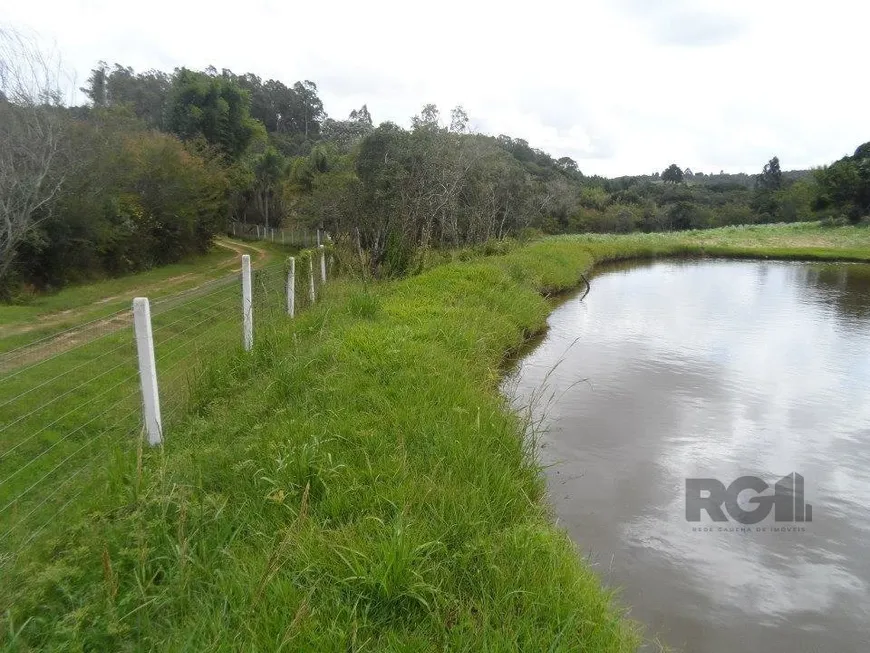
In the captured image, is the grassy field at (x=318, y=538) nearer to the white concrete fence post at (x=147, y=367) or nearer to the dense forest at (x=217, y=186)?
the white concrete fence post at (x=147, y=367)

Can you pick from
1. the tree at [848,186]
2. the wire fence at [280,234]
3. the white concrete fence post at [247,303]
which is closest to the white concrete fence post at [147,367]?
the white concrete fence post at [247,303]

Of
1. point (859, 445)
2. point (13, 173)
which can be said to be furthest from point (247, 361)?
point (13, 173)

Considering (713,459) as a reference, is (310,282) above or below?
above

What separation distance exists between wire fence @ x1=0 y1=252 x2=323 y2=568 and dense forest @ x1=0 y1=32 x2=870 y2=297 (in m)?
6.44

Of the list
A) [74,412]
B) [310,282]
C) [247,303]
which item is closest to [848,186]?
[310,282]

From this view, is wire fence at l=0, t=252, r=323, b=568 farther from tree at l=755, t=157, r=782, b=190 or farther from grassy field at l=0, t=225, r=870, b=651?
tree at l=755, t=157, r=782, b=190

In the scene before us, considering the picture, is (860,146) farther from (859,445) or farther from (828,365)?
(859,445)

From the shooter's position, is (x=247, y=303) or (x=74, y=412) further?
(x=74, y=412)

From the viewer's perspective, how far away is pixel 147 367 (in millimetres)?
3709

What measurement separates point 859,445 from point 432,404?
4.63m

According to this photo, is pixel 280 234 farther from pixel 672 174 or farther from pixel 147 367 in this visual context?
pixel 672 174

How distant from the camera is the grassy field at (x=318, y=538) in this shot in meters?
2.13

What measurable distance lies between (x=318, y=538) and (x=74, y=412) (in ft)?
18.8

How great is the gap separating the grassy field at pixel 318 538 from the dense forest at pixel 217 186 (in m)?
9.84
